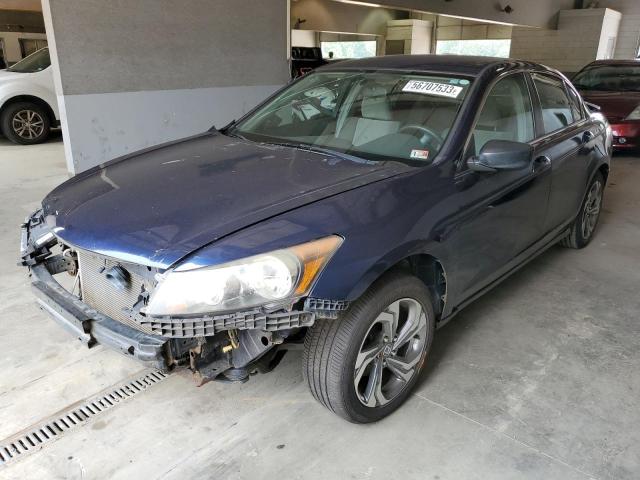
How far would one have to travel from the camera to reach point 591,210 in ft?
13.5

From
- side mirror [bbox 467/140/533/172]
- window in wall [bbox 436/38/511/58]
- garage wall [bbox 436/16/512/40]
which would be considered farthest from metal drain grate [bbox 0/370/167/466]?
window in wall [bbox 436/38/511/58]

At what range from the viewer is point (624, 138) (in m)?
7.66

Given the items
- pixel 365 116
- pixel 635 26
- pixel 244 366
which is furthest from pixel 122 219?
pixel 635 26

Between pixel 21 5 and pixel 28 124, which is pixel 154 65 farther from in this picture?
pixel 21 5

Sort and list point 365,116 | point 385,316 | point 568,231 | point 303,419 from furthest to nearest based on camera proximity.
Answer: point 568,231 → point 365,116 → point 303,419 → point 385,316

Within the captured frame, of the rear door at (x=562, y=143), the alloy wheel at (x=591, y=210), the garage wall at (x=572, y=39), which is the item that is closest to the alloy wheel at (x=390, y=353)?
the rear door at (x=562, y=143)

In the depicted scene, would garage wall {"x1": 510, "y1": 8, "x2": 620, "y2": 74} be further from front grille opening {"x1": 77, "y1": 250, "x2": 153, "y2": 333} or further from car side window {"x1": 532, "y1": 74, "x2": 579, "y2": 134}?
front grille opening {"x1": 77, "y1": 250, "x2": 153, "y2": 333}

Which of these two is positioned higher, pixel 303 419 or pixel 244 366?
pixel 244 366

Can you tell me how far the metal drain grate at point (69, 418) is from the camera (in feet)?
6.67

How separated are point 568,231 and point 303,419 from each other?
2.61 m

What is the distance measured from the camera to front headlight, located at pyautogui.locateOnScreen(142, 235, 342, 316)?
1644mm

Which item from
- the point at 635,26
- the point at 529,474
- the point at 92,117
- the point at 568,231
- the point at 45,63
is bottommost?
the point at 529,474

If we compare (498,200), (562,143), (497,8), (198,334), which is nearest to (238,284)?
(198,334)

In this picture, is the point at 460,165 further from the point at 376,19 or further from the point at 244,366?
the point at 376,19
